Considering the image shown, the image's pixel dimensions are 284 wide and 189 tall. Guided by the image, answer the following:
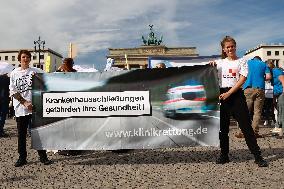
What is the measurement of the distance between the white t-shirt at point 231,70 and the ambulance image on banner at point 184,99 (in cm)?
34

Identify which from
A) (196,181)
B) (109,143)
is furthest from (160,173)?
(109,143)

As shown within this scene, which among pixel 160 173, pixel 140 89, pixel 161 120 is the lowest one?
pixel 160 173

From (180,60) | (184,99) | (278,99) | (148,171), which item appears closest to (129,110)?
(184,99)

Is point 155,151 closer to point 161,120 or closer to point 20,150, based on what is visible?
point 161,120

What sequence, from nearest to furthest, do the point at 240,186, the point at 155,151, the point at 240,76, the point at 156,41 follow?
1. the point at 240,186
2. the point at 240,76
3. the point at 155,151
4. the point at 156,41

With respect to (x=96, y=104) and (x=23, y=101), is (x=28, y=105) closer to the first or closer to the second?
(x=23, y=101)

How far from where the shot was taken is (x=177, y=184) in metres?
4.47

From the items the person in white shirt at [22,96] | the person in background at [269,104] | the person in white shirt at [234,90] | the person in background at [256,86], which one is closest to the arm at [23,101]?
the person in white shirt at [22,96]

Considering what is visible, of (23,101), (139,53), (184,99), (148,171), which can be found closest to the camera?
(148,171)

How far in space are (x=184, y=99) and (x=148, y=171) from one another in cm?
118

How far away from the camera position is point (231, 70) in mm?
5562

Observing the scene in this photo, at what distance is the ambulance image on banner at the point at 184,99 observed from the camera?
5.72 meters

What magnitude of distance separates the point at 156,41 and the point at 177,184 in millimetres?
82891

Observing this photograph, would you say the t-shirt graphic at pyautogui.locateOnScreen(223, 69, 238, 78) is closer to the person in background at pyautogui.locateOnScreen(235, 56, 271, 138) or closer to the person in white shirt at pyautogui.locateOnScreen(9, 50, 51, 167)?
the person in white shirt at pyautogui.locateOnScreen(9, 50, 51, 167)
